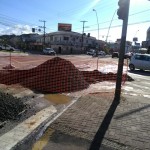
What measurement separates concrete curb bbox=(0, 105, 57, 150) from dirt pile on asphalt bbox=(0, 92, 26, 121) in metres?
0.46

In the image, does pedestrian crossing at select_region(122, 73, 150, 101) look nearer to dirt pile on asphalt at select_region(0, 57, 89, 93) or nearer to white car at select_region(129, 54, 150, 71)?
dirt pile on asphalt at select_region(0, 57, 89, 93)

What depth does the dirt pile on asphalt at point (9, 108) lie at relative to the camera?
6.90 m

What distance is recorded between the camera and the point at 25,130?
6.20 metres

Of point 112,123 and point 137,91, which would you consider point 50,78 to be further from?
point 112,123

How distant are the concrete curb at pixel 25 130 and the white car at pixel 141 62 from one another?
1918 cm

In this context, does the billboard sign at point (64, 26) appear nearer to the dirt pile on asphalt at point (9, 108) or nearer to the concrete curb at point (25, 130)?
the dirt pile on asphalt at point (9, 108)

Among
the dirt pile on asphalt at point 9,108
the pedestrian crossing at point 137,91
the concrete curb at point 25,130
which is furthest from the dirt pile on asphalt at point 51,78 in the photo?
the concrete curb at point 25,130

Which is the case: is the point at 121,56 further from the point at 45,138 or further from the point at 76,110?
the point at 45,138

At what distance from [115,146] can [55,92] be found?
582 cm

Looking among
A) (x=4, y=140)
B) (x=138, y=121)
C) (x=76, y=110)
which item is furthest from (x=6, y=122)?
(x=138, y=121)

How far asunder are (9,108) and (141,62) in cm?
2072

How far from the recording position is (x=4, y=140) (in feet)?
18.1

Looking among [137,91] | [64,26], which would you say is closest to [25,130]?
[137,91]

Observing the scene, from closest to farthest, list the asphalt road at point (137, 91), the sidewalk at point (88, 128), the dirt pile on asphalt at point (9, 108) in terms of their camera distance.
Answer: the sidewalk at point (88, 128) < the dirt pile on asphalt at point (9, 108) < the asphalt road at point (137, 91)
